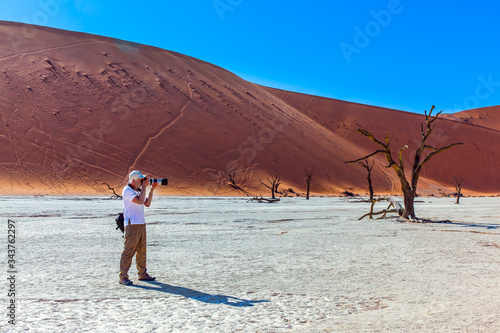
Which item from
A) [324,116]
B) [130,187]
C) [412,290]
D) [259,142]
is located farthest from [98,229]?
[324,116]

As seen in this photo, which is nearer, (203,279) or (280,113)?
(203,279)

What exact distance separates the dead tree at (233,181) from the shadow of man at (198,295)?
4480cm

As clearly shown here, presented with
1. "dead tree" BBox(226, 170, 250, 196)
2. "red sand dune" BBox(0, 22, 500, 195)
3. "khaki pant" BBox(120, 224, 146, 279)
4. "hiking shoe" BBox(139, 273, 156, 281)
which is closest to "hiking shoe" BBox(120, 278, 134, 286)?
"khaki pant" BBox(120, 224, 146, 279)

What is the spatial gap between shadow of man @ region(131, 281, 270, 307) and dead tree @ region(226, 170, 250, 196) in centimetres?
4480

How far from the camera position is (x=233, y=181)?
52219 millimetres

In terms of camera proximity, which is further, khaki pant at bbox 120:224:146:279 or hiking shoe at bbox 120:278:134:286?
khaki pant at bbox 120:224:146:279

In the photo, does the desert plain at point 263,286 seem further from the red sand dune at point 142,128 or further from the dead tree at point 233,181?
the dead tree at point 233,181

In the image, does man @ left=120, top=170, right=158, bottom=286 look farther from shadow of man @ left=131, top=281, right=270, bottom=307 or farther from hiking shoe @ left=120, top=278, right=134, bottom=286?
shadow of man @ left=131, top=281, right=270, bottom=307

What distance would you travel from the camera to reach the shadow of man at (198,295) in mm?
5004

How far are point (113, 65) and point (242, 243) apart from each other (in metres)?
62.1

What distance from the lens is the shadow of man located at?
197 inches

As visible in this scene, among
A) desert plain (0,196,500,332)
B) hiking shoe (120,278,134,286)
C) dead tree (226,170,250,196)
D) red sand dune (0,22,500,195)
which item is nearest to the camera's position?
desert plain (0,196,500,332)

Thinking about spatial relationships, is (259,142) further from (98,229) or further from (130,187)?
(130,187)

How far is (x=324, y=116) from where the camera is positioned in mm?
101938
